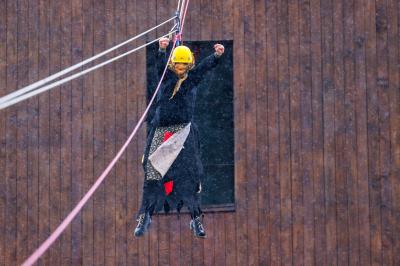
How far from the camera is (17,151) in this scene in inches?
282

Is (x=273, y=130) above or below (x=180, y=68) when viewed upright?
below

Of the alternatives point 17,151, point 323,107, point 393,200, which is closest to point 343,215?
point 393,200

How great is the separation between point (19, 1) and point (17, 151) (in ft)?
6.80

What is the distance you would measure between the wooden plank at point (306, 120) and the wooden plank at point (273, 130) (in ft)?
1.18

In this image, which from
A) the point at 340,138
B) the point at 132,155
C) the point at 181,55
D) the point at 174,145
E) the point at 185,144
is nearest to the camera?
the point at 181,55

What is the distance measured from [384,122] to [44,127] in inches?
189

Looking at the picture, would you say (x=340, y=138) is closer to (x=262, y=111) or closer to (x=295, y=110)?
(x=295, y=110)

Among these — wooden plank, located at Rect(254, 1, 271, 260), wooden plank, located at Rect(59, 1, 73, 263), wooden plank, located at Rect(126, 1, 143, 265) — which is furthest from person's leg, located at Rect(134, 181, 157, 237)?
wooden plank, located at Rect(254, 1, 271, 260)

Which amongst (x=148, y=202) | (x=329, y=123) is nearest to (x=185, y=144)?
(x=148, y=202)

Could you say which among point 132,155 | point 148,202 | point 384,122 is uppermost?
point 384,122

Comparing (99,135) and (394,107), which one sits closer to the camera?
(99,135)

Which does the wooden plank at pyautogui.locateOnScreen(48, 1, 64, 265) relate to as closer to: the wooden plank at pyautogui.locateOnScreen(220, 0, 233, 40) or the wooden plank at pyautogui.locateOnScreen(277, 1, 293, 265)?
the wooden plank at pyautogui.locateOnScreen(220, 0, 233, 40)

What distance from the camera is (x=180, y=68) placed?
4.28m

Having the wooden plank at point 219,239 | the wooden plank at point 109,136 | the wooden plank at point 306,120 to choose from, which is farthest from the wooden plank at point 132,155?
the wooden plank at point 306,120
